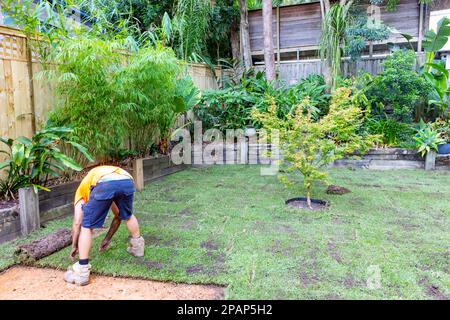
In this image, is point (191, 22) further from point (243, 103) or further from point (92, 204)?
point (92, 204)

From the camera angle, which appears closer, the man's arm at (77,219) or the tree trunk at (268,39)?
the man's arm at (77,219)

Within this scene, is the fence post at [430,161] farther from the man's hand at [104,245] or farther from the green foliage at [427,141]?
the man's hand at [104,245]

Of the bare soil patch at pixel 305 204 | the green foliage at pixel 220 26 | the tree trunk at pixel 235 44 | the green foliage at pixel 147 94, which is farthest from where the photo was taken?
the tree trunk at pixel 235 44

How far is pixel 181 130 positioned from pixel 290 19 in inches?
167

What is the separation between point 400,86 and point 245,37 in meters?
3.92

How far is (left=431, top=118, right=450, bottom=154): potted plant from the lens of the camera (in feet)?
19.8

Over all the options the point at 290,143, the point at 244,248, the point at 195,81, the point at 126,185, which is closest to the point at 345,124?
the point at 290,143

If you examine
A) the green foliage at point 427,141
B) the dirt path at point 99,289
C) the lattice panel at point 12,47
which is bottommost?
the dirt path at point 99,289

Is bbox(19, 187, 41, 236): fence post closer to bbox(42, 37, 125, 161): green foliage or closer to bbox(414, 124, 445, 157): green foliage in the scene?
bbox(42, 37, 125, 161): green foliage

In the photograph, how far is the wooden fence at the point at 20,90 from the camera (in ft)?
10.9

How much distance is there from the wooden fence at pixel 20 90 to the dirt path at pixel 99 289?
5.73ft

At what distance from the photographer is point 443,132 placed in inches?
244

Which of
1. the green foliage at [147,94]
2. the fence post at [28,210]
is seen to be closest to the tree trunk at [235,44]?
the green foliage at [147,94]
